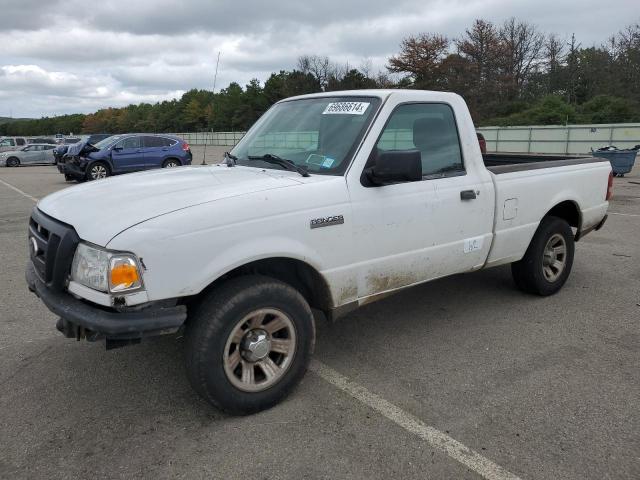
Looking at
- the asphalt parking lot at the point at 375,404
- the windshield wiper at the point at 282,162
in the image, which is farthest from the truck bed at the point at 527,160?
the windshield wiper at the point at 282,162

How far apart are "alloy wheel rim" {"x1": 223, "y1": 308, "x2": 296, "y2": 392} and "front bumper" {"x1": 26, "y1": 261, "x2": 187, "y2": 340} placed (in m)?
0.36

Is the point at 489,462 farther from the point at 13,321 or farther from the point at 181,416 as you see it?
the point at 13,321

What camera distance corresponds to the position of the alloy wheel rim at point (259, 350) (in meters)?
2.99

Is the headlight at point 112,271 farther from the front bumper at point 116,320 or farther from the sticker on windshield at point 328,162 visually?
the sticker on windshield at point 328,162

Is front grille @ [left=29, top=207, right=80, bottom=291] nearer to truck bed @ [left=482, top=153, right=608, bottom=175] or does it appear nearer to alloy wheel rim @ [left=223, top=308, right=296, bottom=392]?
alloy wheel rim @ [left=223, top=308, right=296, bottom=392]

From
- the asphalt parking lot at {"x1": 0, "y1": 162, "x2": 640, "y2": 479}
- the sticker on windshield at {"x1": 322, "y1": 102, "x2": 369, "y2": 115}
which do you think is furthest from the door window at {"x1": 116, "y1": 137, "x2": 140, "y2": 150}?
the sticker on windshield at {"x1": 322, "y1": 102, "x2": 369, "y2": 115}

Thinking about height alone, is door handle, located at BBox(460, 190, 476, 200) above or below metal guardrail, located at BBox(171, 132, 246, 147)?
below

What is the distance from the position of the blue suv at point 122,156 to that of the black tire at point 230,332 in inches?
589

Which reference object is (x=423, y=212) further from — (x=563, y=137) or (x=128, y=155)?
(x=563, y=137)

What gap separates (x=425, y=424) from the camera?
9.84 ft

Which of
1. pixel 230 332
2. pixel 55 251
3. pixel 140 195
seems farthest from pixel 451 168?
pixel 55 251

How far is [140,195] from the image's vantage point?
3.13 metres

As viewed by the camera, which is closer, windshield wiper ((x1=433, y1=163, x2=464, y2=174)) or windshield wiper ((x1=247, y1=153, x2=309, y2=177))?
windshield wiper ((x1=247, y1=153, x2=309, y2=177))

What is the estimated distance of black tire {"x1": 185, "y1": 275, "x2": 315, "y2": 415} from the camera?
9.31ft
